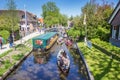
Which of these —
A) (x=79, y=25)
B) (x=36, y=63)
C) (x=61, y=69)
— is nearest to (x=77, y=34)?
(x=79, y=25)

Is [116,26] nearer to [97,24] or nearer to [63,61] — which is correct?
[97,24]

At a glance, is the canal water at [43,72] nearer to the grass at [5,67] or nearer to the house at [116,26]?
the grass at [5,67]

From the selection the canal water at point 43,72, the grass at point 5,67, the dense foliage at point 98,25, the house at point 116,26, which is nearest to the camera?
the grass at point 5,67

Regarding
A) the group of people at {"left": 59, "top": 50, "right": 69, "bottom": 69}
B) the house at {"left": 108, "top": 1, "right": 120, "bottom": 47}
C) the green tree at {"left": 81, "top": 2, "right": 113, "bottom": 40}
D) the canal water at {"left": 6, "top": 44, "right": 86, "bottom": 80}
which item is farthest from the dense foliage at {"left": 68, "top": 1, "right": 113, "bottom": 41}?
the group of people at {"left": 59, "top": 50, "right": 69, "bottom": 69}

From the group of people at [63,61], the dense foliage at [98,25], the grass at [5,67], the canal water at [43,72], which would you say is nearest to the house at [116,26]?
the dense foliage at [98,25]

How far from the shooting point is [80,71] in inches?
709

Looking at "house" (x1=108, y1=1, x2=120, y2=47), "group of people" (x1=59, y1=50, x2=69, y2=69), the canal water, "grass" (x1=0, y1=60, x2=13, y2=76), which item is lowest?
the canal water

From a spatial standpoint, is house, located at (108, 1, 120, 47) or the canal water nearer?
the canal water

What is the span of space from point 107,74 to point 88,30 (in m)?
23.7

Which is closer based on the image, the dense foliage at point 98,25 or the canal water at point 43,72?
the canal water at point 43,72

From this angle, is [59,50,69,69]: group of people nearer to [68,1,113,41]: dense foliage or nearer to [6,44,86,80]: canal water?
[6,44,86,80]: canal water

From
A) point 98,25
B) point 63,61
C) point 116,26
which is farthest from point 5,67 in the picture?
point 98,25

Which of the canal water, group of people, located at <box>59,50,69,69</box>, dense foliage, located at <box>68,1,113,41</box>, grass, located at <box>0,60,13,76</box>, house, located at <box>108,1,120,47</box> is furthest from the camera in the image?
dense foliage, located at <box>68,1,113,41</box>

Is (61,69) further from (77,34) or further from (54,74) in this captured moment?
(77,34)
